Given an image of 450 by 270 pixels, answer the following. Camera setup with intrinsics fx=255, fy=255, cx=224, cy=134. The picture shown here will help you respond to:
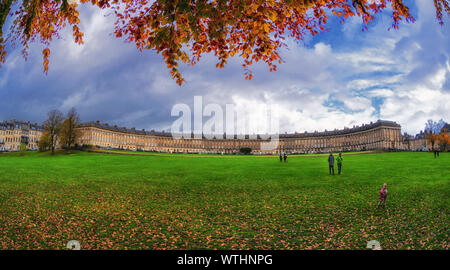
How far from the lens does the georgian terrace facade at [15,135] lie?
147m

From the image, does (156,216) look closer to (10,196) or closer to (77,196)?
(77,196)

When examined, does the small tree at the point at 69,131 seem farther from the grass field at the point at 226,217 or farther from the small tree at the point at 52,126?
the grass field at the point at 226,217

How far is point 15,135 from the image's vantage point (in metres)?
152

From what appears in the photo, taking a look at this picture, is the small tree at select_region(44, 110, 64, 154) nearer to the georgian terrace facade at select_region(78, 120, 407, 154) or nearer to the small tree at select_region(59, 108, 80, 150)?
the small tree at select_region(59, 108, 80, 150)

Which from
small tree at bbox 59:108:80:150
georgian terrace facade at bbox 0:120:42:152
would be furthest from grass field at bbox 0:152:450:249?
georgian terrace facade at bbox 0:120:42:152

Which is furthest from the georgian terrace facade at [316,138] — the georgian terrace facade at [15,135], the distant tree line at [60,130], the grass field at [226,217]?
the grass field at [226,217]

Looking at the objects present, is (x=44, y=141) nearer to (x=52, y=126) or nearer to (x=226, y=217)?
(x=52, y=126)

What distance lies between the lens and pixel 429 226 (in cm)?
923

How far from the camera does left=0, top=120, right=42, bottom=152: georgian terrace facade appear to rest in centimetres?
14675

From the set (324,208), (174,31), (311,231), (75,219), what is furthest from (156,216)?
(174,31)

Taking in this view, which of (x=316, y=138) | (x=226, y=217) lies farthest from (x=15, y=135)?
(x=316, y=138)
